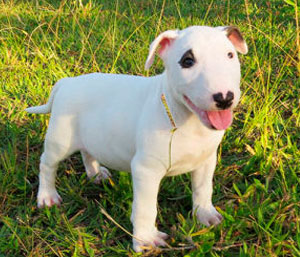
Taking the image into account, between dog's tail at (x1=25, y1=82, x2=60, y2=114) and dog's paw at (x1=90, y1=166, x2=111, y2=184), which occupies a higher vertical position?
dog's tail at (x1=25, y1=82, x2=60, y2=114)

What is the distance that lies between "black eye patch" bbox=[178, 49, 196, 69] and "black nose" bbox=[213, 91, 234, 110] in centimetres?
19

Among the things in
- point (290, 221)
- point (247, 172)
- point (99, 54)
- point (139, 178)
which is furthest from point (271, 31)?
point (139, 178)

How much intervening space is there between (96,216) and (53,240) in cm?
31

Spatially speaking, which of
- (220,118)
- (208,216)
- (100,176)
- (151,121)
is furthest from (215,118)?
(100,176)

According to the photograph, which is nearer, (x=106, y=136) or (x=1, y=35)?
(x=106, y=136)

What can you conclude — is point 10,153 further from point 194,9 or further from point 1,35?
point 194,9

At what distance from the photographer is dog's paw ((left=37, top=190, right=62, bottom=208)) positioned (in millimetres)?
2674

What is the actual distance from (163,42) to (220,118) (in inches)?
18.2

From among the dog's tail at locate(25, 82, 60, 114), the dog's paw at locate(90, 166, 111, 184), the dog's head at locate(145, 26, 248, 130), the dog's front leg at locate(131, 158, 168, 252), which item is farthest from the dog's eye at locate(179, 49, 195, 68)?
the dog's paw at locate(90, 166, 111, 184)

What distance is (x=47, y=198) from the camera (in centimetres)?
268

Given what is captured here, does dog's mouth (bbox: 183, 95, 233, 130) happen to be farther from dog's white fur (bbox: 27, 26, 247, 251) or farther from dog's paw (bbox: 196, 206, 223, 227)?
dog's paw (bbox: 196, 206, 223, 227)

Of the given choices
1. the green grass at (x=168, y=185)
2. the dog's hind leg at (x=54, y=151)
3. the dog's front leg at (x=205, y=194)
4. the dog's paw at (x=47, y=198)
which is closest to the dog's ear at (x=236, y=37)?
the dog's front leg at (x=205, y=194)

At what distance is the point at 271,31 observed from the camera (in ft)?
14.6

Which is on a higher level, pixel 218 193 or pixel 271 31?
pixel 271 31
